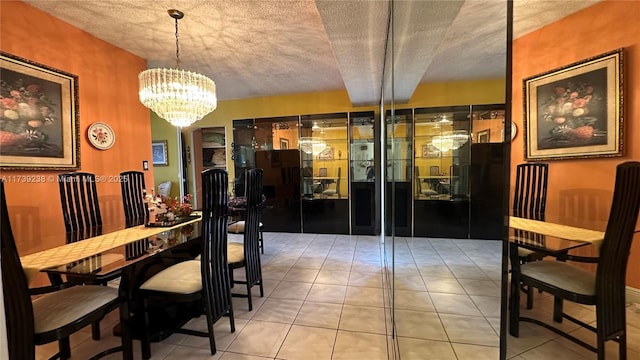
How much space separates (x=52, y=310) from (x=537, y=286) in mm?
2216

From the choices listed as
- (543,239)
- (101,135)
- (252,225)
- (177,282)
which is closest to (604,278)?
(543,239)

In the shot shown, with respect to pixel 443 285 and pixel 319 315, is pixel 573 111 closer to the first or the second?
pixel 443 285

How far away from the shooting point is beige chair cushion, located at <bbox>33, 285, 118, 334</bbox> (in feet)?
4.12

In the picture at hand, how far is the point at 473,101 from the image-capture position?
29.1 inches

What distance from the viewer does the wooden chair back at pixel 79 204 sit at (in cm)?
217

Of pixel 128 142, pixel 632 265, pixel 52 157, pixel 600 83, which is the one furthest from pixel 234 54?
pixel 632 265

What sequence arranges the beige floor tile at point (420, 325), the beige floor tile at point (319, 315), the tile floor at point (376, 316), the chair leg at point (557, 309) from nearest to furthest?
1. the tile floor at point (376, 316)
2. the chair leg at point (557, 309)
3. the beige floor tile at point (420, 325)
4. the beige floor tile at point (319, 315)

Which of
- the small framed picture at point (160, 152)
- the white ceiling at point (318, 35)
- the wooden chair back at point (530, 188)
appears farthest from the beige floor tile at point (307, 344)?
the small framed picture at point (160, 152)

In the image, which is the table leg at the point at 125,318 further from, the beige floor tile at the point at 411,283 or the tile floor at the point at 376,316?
the beige floor tile at the point at 411,283

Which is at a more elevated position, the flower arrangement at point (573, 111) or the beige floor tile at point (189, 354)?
the flower arrangement at point (573, 111)

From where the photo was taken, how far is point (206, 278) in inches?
65.7

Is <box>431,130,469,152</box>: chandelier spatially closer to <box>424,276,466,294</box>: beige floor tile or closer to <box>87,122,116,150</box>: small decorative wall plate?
<box>424,276,466,294</box>: beige floor tile

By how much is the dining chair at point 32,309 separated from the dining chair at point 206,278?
0.83ft

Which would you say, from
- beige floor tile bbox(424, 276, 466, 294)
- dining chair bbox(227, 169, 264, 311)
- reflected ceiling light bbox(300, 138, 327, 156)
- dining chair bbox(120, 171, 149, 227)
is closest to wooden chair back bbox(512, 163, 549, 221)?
beige floor tile bbox(424, 276, 466, 294)
